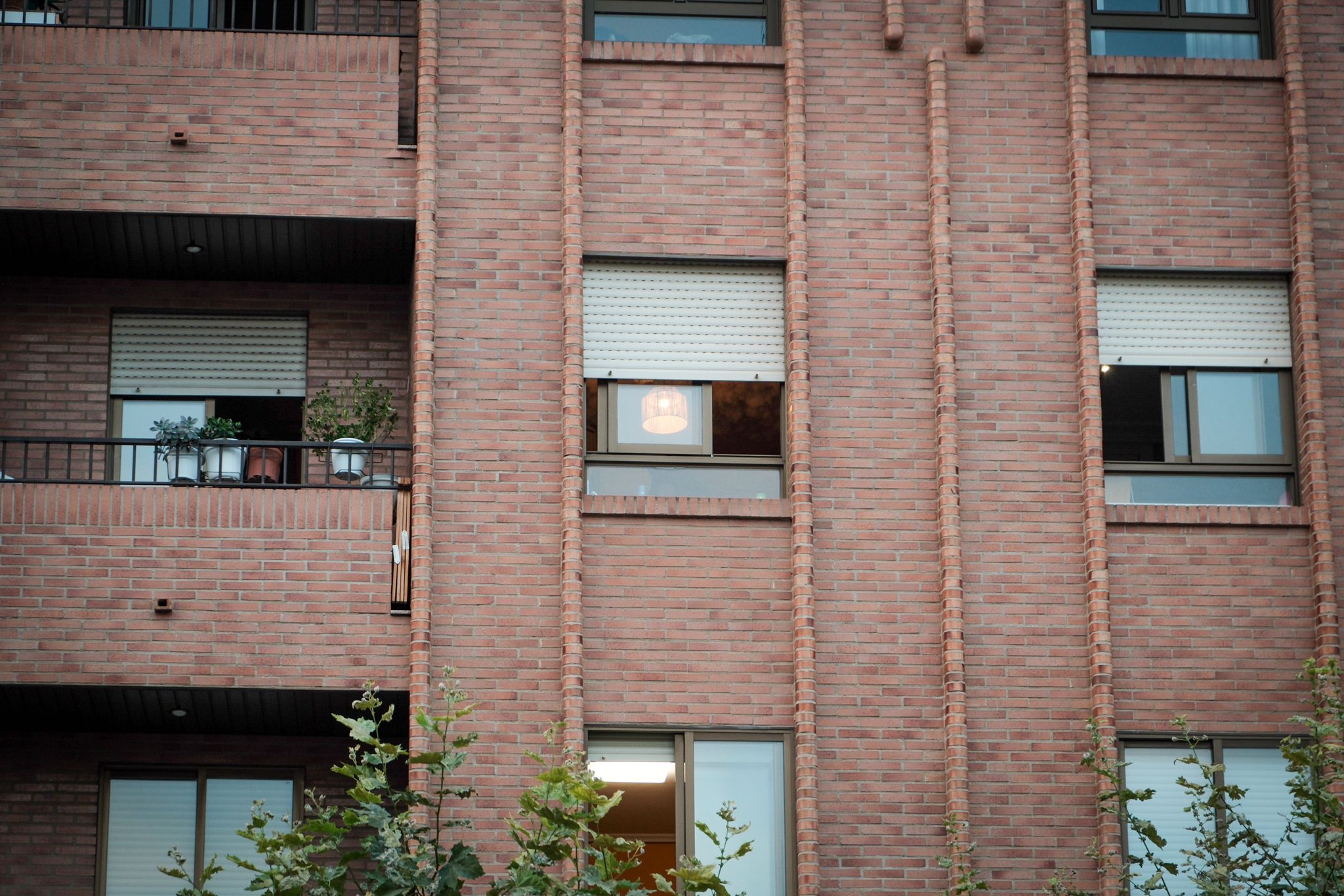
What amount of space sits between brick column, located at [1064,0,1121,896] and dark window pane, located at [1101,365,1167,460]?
0.30 m

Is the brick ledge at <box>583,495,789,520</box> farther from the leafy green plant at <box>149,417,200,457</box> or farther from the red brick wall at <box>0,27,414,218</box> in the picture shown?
the leafy green plant at <box>149,417,200,457</box>

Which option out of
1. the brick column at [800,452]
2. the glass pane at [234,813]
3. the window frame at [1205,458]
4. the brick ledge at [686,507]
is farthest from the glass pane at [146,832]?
the window frame at [1205,458]

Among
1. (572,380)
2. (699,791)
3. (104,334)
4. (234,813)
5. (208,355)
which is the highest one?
(104,334)

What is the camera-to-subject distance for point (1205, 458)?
14.7m

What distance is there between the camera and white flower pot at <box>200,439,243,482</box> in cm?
1420

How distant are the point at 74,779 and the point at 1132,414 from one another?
897 centimetres

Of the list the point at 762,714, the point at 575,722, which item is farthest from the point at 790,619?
the point at 575,722

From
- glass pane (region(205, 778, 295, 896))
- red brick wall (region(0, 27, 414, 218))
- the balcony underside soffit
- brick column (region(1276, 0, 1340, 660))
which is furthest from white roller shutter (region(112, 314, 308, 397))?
brick column (region(1276, 0, 1340, 660))

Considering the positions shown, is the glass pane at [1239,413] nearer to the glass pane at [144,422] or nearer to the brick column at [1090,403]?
the brick column at [1090,403]

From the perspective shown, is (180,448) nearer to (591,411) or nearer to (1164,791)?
(591,411)

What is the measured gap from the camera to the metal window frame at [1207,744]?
13820 mm

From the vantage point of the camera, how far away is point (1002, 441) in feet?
47.1

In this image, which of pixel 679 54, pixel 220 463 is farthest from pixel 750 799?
pixel 679 54

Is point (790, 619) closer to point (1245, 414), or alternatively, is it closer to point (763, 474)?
point (763, 474)
